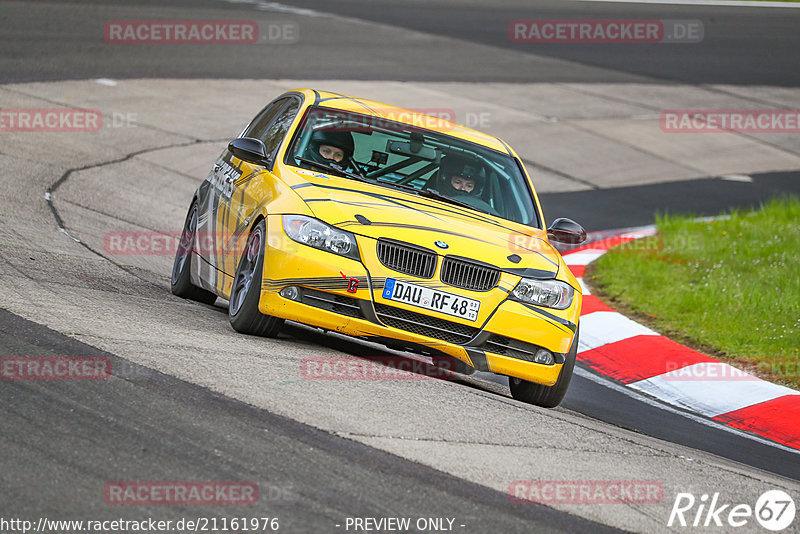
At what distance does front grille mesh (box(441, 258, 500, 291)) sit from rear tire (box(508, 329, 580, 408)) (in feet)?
2.38

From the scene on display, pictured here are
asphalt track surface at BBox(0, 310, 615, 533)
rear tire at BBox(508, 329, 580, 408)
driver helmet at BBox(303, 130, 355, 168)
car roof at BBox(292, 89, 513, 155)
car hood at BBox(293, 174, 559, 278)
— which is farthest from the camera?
car roof at BBox(292, 89, 513, 155)

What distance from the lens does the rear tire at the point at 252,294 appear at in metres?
6.98

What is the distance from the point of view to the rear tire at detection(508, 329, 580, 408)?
7.25 m

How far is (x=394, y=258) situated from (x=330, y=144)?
1.56 metres

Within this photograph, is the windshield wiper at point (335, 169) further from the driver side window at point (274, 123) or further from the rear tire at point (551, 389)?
the rear tire at point (551, 389)

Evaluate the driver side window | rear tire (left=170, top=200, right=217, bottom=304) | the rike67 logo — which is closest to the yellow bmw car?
the driver side window

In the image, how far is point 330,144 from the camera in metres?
8.13

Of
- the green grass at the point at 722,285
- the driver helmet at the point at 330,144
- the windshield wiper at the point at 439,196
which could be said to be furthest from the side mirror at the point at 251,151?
the green grass at the point at 722,285

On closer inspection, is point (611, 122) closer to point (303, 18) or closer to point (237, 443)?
point (303, 18)


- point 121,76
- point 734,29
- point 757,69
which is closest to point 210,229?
point 121,76

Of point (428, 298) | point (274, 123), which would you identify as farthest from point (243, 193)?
point (428, 298)

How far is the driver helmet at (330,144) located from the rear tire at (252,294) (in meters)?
0.90

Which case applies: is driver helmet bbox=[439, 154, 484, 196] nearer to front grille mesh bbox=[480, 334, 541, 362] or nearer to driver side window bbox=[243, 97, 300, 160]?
driver side window bbox=[243, 97, 300, 160]

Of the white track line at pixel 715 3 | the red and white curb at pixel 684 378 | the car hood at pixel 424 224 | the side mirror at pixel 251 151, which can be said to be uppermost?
the white track line at pixel 715 3
